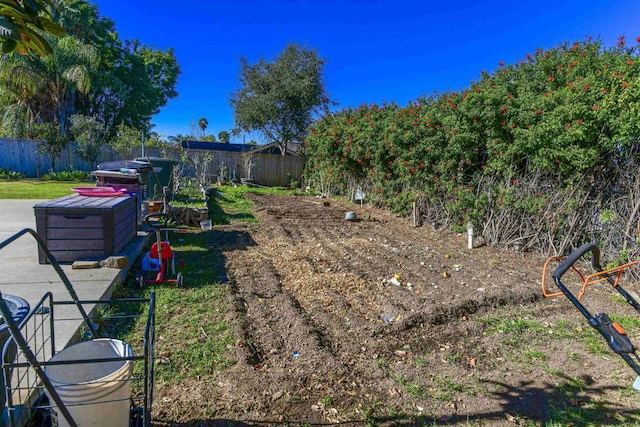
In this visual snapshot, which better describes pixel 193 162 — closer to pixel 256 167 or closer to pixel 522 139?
pixel 256 167

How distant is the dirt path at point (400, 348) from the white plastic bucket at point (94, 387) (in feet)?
2.02

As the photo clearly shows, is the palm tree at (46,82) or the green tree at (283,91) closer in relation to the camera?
the palm tree at (46,82)

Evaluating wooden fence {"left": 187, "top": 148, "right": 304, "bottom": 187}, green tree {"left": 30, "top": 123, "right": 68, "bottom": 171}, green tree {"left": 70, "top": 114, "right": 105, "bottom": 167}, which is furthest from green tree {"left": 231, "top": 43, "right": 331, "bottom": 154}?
green tree {"left": 30, "top": 123, "right": 68, "bottom": 171}

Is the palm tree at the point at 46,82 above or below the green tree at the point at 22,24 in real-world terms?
above

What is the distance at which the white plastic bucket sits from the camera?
148 cm

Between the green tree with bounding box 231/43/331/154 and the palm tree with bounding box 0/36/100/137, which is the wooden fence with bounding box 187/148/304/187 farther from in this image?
the palm tree with bounding box 0/36/100/137

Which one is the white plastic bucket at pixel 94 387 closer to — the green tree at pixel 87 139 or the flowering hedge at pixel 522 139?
the flowering hedge at pixel 522 139

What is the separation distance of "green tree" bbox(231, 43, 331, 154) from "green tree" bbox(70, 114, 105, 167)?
6.69 metres

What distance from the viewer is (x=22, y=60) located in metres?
16.2

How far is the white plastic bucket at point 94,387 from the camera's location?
1.48 metres

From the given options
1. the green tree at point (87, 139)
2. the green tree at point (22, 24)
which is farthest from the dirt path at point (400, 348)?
the green tree at point (87, 139)

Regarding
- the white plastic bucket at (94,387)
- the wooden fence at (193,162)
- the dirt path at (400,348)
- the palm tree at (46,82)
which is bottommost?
the dirt path at (400,348)

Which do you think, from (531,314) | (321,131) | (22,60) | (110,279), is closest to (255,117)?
(321,131)

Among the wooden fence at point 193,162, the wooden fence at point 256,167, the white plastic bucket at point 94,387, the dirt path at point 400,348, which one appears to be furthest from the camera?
the wooden fence at point 256,167
